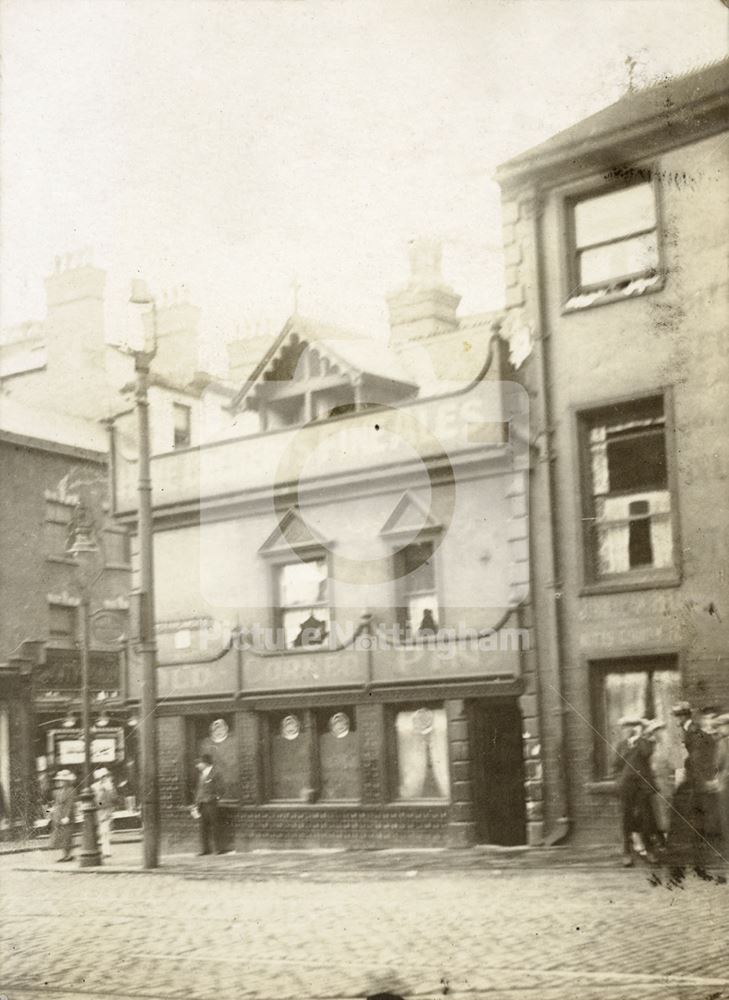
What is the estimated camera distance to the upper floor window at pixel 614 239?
15.6ft

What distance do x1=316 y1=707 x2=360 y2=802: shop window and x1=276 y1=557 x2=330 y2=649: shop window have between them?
0.97 feet

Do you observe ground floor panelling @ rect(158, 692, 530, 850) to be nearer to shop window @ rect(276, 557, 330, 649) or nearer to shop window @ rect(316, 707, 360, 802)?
shop window @ rect(316, 707, 360, 802)

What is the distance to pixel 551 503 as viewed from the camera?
4.75 m

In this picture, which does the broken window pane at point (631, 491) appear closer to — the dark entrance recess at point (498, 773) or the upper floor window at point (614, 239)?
the upper floor window at point (614, 239)

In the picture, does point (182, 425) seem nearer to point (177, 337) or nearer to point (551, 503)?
point (177, 337)

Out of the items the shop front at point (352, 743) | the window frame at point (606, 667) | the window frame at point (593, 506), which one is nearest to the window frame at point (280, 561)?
the shop front at point (352, 743)

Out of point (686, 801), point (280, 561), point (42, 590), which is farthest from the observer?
point (42, 590)

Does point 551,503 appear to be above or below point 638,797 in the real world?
above

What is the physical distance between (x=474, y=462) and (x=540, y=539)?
1.26 ft

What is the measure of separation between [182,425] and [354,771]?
1.61 metres

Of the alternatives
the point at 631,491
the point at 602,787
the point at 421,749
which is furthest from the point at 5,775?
the point at 631,491

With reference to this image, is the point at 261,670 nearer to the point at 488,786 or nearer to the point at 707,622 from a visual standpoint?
the point at 488,786

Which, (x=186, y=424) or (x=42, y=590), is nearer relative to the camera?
(x=186, y=424)

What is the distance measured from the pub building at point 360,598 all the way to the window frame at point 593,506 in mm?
212
